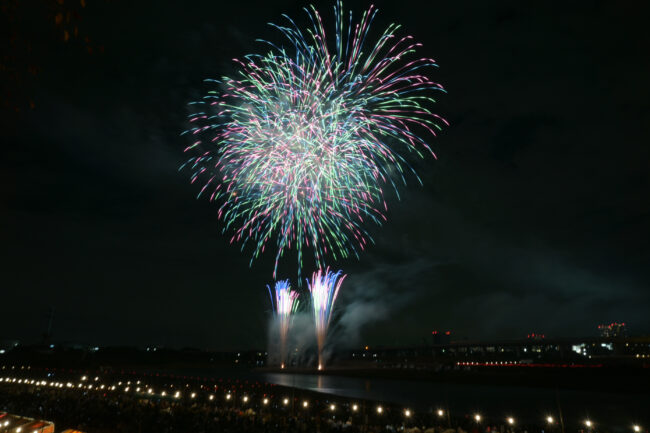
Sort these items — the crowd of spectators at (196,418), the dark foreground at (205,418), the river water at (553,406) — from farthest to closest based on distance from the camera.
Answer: the river water at (553,406) < the dark foreground at (205,418) < the crowd of spectators at (196,418)

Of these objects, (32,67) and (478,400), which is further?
(478,400)

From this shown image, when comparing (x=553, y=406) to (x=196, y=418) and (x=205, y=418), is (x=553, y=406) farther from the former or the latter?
(x=196, y=418)

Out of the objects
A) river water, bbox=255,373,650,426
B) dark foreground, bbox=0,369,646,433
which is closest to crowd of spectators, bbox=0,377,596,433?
dark foreground, bbox=0,369,646,433

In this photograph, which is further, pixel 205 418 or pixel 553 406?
pixel 553 406

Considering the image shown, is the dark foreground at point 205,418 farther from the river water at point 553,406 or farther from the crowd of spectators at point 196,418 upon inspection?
the river water at point 553,406

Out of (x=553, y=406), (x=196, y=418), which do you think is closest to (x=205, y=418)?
(x=196, y=418)

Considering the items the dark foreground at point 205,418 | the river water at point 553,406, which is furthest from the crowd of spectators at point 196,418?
the river water at point 553,406

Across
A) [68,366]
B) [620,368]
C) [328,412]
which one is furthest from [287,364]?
[328,412]

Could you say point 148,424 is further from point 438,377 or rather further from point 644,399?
point 438,377

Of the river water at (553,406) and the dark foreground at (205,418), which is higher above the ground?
the dark foreground at (205,418)

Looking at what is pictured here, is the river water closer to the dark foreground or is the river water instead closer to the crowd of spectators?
the dark foreground

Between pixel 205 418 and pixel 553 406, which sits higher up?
pixel 205 418
